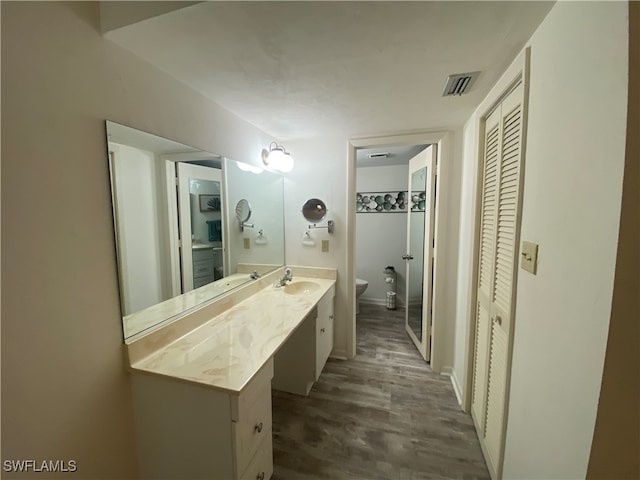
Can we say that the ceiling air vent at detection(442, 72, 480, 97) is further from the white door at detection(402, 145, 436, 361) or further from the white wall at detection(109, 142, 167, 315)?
the white wall at detection(109, 142, 167, 315)

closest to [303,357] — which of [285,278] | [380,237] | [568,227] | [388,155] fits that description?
[285,278]

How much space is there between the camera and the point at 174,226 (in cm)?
144

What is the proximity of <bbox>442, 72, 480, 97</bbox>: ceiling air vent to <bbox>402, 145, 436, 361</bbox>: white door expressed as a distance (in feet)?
2.69

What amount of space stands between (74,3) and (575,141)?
Result: 1.69m

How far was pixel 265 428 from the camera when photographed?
1237mm

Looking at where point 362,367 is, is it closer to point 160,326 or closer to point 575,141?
point 160,326

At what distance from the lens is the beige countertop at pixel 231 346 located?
1.07m

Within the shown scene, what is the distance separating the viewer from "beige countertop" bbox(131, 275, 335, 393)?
3.51ft

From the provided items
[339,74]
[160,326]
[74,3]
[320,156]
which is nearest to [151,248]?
[160,326]

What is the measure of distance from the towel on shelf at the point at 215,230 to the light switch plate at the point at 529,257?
67.8 inches

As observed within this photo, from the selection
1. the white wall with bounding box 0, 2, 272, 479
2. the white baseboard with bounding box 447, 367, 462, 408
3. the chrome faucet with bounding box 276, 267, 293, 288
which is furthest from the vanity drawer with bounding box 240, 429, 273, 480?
the white baseboard with bounding box 447, 367, 462, 408

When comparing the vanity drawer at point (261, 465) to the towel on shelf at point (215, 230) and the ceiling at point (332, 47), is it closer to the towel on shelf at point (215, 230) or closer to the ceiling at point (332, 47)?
the towel on shelf at point (215, 230)

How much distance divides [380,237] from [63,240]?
3.59m

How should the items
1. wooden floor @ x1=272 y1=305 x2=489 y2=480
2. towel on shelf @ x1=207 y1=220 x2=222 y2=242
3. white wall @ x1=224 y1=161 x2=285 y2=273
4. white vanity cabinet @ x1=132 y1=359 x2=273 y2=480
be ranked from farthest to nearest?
white wall @ x1=224 y1=161 x2=285 y2=273 < towel on shelf @ x1=207 y1=220 x2=222 y2=242 < wooden floor @ x1=272 y1=305 x2=489 y2=480 < white vanity cabinet @ x1=132 y1=359 x2=273 y2=480
